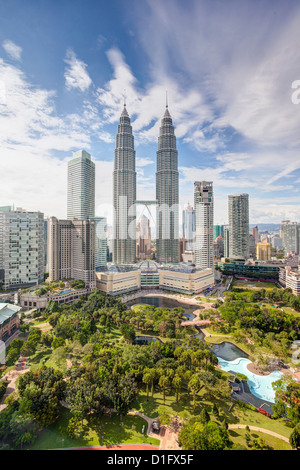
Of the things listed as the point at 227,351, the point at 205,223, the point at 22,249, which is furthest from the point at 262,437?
the point at 22,249

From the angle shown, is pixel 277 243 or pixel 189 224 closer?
pixel 189 224

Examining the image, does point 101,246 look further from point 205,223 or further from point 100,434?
point 100,434

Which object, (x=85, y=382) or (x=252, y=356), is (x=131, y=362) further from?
(x=252, y=356)

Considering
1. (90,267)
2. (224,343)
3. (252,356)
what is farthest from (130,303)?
(252,356)

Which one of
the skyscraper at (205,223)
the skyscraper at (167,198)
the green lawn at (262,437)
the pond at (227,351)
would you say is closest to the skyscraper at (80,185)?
the skyscraper at (167,198)

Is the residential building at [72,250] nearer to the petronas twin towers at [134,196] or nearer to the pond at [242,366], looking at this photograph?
the petronas twin towers at [134,196]

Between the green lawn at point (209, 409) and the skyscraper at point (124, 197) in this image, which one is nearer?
the green lawn at point (209, 409)

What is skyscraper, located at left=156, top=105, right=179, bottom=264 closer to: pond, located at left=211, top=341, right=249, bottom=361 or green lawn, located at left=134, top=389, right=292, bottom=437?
pond, located at left=211, top=341, right=249, bottom=361
